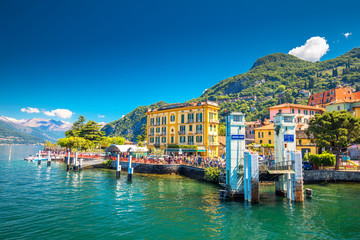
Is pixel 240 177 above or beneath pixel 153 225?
above

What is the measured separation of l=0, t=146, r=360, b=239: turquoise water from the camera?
14703mm

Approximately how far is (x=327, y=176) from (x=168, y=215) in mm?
24431

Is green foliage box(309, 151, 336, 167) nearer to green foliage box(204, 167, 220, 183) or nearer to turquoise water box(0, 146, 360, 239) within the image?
turquoise water box(0, 146, 360, 239)

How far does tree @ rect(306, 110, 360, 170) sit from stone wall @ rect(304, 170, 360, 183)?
4.95ft

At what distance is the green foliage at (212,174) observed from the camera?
31688 millimetres

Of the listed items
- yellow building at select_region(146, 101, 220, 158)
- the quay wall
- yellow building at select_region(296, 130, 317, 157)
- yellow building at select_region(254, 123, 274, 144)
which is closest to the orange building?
yellow building at select_region(254, 123, 274, 144)

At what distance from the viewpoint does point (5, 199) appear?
22.8 metres

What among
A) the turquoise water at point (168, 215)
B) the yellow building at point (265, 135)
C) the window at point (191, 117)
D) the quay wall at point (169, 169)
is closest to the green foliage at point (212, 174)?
the quay wall at point (169, 169)

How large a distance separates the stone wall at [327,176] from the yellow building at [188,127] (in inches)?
887

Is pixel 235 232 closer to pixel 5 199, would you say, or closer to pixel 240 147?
pixel 240 147

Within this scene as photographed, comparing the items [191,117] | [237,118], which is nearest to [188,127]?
[191,117]

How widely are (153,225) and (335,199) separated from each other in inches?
717

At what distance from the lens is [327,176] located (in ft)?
103

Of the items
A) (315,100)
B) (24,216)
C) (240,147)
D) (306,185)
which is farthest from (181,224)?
(315,100)
